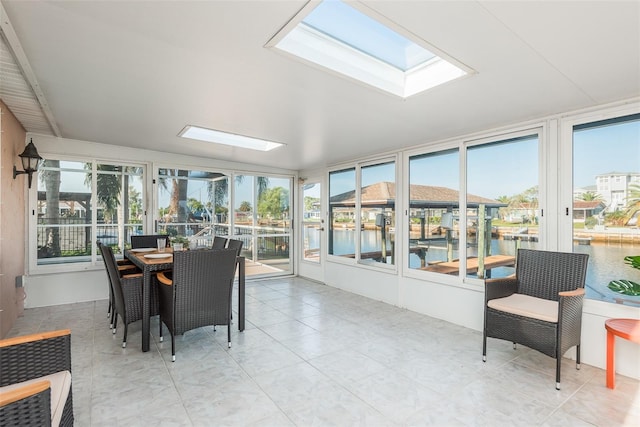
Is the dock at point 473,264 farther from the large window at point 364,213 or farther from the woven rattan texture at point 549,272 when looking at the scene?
the large window at point 364,213

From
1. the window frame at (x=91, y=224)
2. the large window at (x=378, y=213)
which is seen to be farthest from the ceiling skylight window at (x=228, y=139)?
the large window at (x=378, y=213)

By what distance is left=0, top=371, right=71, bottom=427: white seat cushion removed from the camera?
1.25 m

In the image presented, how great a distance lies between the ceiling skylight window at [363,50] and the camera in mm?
1978

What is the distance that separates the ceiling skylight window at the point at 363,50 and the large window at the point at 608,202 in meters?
1.60

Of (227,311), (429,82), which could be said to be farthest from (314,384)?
(429,82)

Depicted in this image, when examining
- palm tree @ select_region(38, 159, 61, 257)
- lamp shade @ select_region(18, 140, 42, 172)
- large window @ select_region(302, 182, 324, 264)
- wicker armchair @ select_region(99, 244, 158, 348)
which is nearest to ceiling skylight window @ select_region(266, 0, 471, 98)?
wicker armchair @ select_region(99, 244, 158, 348)

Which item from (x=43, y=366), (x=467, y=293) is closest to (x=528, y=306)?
(x=467, y=293)

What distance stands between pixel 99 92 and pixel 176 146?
1977 mm

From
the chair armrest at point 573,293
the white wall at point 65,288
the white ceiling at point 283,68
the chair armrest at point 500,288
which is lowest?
the white wall at point 65,288

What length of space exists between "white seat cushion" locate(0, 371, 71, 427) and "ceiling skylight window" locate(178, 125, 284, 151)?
2.98m

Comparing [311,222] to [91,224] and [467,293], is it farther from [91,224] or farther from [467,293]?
[91,224]

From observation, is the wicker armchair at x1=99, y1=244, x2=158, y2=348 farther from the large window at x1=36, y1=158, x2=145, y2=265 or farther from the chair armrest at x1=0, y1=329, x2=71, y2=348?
the large window at x1=36, y1=158, x2=145, y2=265

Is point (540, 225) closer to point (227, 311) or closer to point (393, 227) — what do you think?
point (393, 227)

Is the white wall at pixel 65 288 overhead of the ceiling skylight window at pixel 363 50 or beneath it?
beneath
